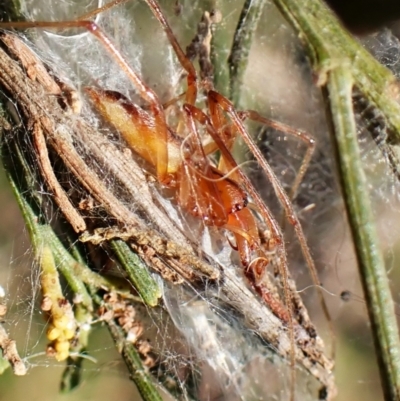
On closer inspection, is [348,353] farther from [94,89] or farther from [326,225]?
[94,89]

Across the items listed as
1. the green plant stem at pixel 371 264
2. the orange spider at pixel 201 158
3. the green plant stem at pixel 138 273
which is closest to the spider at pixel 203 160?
the orange spider at pixel 201 158

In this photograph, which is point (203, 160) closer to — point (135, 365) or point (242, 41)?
point (242, 41)

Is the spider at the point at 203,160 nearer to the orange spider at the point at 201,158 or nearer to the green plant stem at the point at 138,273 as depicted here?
the orange spider at the point at 201,158

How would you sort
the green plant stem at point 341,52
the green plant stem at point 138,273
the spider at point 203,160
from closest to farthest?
1. the green plant stem at point 341,52
2. the green plant stem at point 138,273
3. the spider at point 203,160

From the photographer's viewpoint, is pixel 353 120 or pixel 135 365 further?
pixel 135 365

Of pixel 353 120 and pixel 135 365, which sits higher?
pixel 353 120

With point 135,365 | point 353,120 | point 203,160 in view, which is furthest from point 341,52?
point 135,365

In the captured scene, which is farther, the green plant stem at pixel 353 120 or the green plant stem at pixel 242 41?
the green plant stem at pixel 242 41

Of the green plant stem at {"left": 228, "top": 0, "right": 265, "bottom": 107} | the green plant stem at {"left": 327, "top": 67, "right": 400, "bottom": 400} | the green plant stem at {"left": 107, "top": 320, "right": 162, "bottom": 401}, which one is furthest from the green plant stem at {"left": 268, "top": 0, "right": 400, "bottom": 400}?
the green plant stem at {"left": 107, "top": 320, "right": 162, "bottom": 401}

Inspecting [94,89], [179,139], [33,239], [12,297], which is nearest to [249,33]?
[179,139]

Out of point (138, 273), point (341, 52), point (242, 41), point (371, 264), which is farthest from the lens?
point (242, 41)
